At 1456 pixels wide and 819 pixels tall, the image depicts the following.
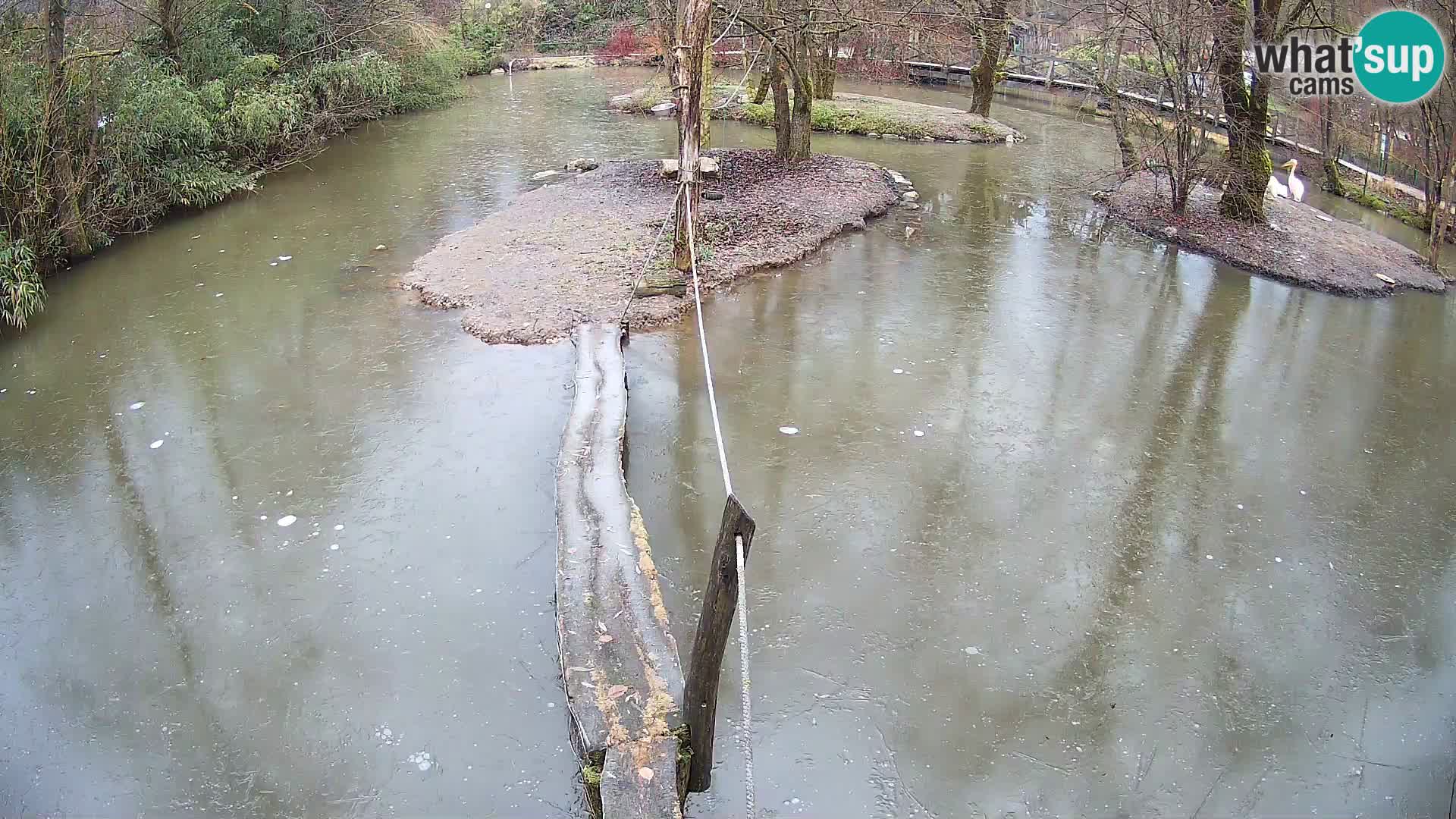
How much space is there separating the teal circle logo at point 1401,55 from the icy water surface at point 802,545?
2856mm

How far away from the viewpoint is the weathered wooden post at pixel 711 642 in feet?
10.1

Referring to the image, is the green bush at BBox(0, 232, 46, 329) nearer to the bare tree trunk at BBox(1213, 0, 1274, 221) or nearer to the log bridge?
the log bridge

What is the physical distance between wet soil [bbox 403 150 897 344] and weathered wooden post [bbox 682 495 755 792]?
185 inches

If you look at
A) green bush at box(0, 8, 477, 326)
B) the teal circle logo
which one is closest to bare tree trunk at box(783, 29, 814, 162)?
the teal circle logo

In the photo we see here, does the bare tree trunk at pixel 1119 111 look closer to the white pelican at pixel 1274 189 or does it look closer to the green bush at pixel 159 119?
the white pelican at pixel 1274 189

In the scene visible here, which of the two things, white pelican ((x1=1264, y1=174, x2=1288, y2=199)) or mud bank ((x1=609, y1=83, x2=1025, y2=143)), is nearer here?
white pelican ((x1=1264, y1=174, x2=1288, y2=199))

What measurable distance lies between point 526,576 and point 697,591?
35.3 inches

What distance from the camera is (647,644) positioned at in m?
4.01

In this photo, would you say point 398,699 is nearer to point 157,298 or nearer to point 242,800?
point 242,800

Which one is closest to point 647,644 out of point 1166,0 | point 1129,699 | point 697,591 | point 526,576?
point 697,591

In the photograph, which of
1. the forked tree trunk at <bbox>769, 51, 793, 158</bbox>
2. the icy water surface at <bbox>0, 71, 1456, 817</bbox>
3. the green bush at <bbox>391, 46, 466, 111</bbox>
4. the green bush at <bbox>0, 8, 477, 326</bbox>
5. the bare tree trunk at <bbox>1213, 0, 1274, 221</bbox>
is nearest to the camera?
the icy water surface at <bbox>0, 71, 1456, 817</bbox>

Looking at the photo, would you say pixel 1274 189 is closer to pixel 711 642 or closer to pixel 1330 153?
pixel 1330 153

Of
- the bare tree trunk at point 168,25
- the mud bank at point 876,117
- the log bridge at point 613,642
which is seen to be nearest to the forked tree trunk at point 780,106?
the mud bank at point 876,117

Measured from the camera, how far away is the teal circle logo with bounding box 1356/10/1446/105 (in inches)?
406
